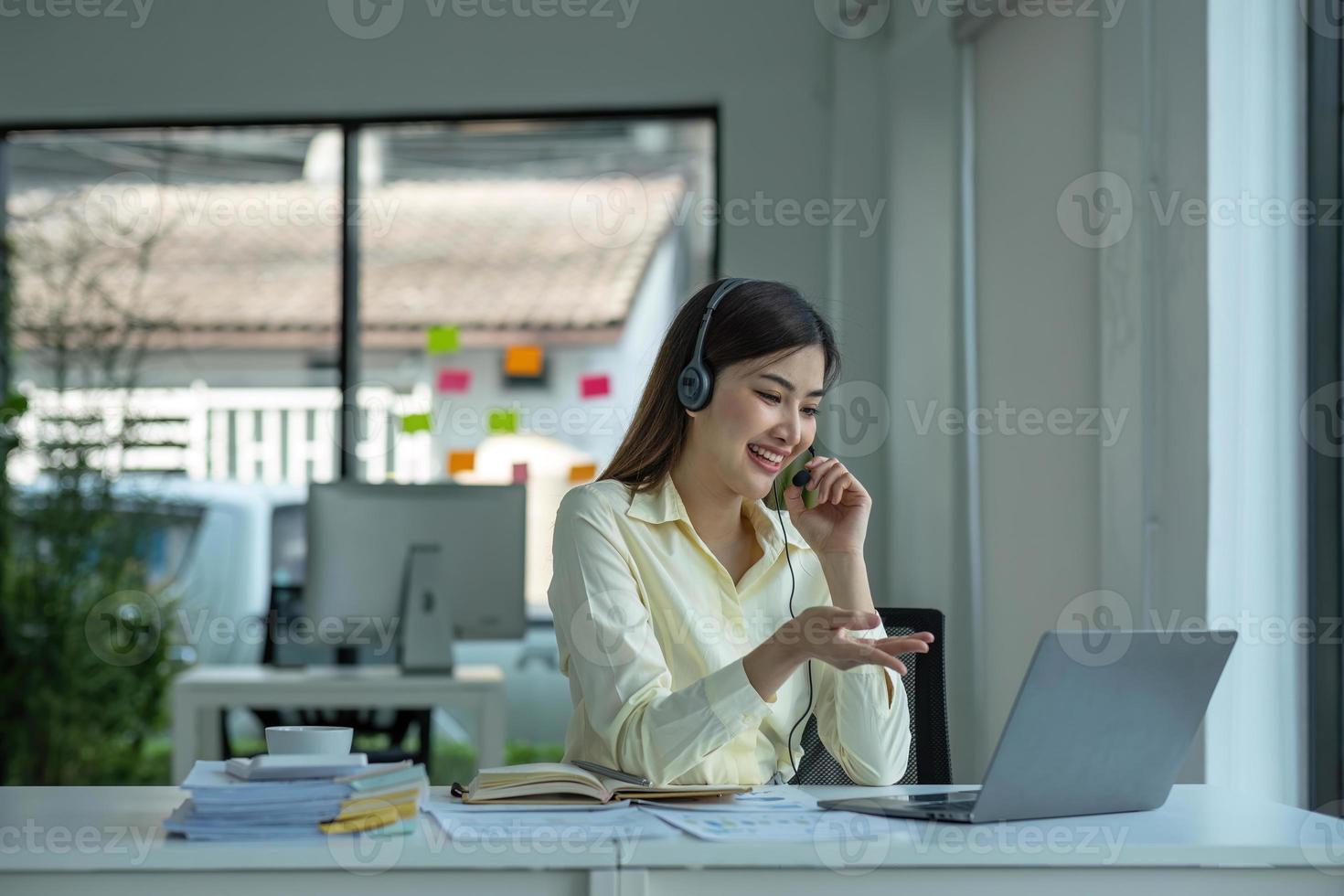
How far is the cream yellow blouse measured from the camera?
1612 mm

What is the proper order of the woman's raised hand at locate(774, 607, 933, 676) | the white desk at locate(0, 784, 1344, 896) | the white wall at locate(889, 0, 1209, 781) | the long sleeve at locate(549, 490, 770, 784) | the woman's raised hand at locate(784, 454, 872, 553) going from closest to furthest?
1. the white desk at locate(0, 784, 1344, 896)
2. the woman's raised hand at locate(774, 607, 933, 676)
3. the long sleeve at locate(549, 490, 770, 784)
4. the woman's raised hand at locate(784, 454, 872, 553)
5. the white wall at locate(889, 0, 1209, 781)

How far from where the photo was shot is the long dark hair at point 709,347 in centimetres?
194

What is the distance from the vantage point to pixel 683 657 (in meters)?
1.87

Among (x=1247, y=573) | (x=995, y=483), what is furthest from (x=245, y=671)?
(x=1247, y=573)

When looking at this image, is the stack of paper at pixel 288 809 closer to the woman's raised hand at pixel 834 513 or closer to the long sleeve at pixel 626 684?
the long sleeve at pixel 626 684

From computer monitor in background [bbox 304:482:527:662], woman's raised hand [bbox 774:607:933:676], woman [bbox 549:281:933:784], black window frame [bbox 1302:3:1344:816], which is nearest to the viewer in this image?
woman's raised hand [bbox 774:607:933:676]

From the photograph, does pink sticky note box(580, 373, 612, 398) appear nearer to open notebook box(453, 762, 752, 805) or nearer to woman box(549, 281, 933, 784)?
woman box(549, 281, 933, 784)

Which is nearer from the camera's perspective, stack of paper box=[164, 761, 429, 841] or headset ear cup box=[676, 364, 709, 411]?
stack of paper box=[164, 761, 429, 841]

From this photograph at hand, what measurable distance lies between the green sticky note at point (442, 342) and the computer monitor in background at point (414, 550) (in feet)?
3.19

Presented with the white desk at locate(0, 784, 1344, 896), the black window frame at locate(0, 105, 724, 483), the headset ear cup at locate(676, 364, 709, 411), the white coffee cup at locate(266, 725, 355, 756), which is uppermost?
the black window frame at locate(0, 105, 724, 483)

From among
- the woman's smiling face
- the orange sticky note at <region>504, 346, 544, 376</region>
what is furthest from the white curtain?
the orange sticky note at <region>504, 346, 544, 376</region>

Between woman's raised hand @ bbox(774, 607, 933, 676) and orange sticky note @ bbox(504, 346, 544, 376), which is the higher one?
orange sticky note @ bbox(504, 346, 544, 376)

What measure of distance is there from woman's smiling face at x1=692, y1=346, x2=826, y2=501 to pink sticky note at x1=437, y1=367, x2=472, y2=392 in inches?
111

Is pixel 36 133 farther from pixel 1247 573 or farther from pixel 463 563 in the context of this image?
pixel 1247 573
